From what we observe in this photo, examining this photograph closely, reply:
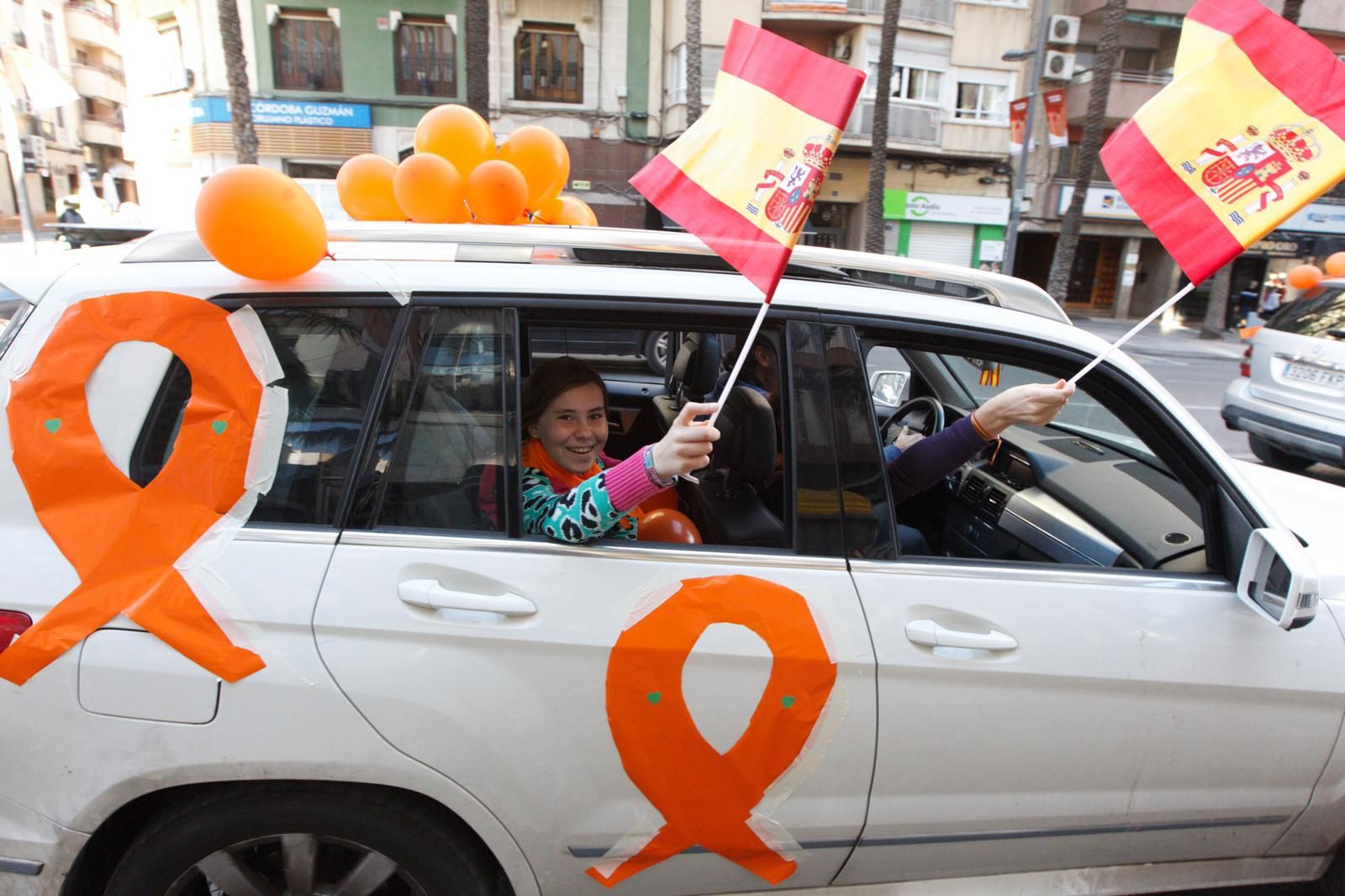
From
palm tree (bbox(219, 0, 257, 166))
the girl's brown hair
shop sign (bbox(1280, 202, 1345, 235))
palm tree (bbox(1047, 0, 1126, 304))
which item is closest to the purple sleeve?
the girl's brown hair

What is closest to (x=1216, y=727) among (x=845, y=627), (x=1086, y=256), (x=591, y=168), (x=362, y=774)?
(x=845, y=627)

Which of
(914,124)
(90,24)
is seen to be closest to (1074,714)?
(914,124)

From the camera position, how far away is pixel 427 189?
2.57 m

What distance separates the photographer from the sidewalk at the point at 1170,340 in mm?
18578

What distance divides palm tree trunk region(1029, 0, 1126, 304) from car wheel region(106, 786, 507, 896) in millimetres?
15436

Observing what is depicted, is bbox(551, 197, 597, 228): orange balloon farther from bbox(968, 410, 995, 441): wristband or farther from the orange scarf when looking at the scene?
bbox(968, 410, 995, 441): wristband

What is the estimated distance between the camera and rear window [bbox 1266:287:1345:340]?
6.64 metres

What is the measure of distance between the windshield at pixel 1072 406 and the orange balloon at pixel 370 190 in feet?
6.52

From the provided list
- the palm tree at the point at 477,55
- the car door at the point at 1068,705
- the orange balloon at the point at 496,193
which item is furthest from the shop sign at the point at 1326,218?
the orange balloon at the point at 496,193

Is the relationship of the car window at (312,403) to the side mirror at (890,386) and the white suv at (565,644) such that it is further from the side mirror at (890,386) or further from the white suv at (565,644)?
the side mirror at (890,386)

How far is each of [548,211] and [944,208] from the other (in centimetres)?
2367

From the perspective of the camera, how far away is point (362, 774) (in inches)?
62.7

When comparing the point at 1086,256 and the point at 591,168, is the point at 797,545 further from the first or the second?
the point at 1086,256

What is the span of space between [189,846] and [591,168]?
72.3 ft
